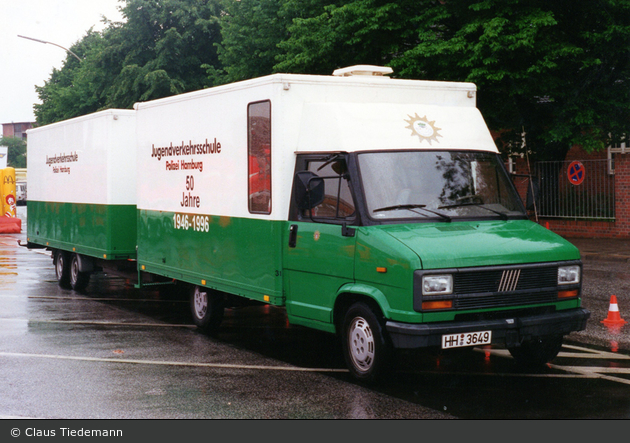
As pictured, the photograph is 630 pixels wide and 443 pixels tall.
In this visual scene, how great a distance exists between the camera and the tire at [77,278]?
15.0 metres

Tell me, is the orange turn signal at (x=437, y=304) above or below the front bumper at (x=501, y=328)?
above

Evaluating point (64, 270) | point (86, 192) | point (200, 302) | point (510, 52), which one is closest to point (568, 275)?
point (200, 302)

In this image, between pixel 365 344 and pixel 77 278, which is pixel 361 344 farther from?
pixel 77 278

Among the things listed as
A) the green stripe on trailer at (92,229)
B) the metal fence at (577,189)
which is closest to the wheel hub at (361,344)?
the green stripe on trailer at (92,229)

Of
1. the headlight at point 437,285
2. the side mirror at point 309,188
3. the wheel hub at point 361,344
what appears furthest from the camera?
the side mirror at point 309,188

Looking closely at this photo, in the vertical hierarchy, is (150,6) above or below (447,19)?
above

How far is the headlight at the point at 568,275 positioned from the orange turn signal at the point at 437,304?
122cm

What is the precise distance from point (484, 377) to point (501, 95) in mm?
15438

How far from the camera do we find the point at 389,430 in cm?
598

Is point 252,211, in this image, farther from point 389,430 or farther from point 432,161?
point 389,430

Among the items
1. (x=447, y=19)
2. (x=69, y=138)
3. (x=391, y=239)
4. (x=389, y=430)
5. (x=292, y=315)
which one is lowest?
(x=389, y=430)

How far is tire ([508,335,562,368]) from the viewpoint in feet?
25.9

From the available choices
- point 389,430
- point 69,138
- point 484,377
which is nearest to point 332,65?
point 69,138

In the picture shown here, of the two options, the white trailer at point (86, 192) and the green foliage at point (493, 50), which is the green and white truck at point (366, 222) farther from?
the green foliage at point (493, 50)
